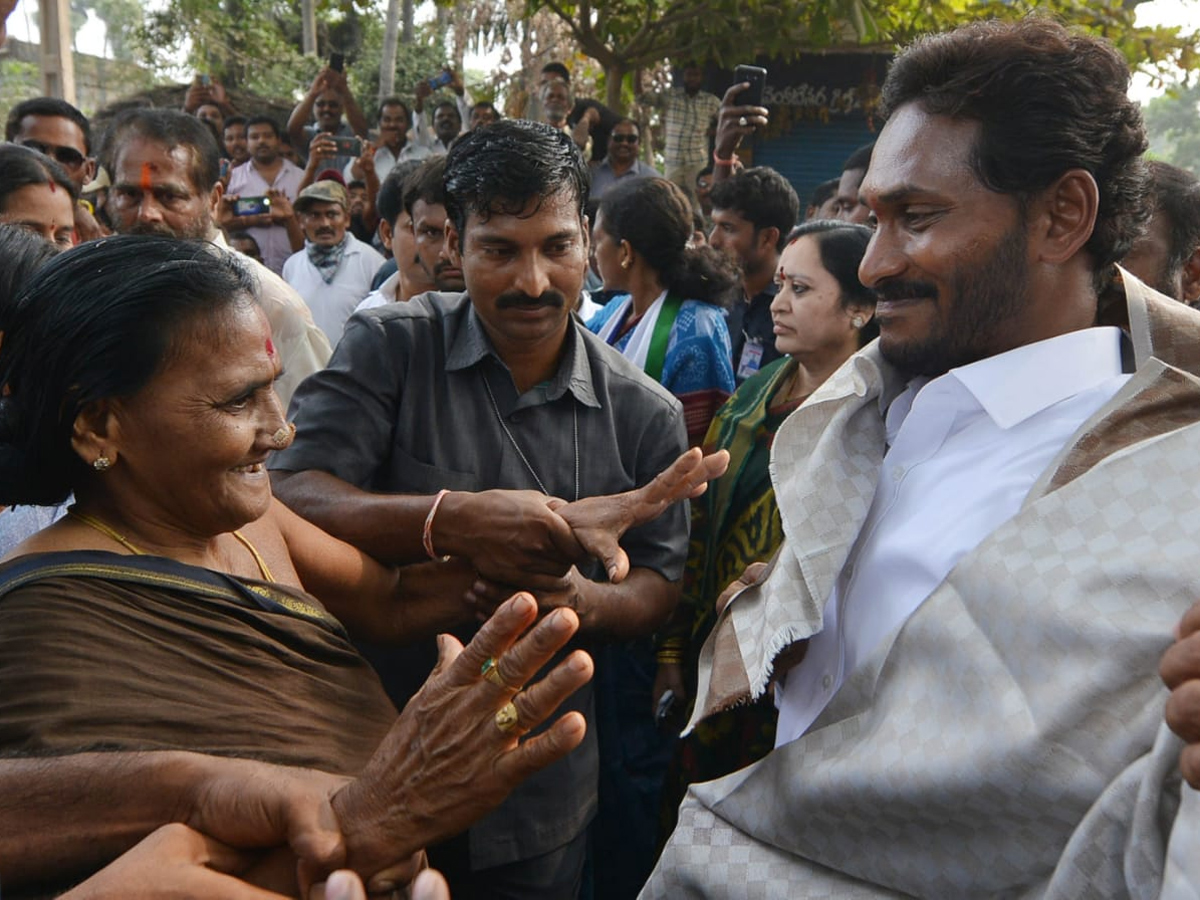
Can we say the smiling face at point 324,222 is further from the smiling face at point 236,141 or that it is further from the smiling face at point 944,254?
the smiling face at point 944,254

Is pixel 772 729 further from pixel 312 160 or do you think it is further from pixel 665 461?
pixel 312 160

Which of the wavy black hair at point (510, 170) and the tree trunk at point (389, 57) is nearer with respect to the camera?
the wavy black hair at point (510, 170)

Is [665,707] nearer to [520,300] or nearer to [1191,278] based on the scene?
[520,300]

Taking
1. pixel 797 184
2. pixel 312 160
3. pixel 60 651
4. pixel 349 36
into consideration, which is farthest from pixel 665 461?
pixel 349 36

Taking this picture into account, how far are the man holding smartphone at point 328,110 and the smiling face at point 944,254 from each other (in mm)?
8447

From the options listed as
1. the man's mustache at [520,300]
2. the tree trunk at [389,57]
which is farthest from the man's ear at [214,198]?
the tree trunk at [389,57]

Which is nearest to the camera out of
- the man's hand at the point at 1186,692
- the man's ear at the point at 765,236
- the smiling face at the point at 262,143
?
the man's hand at the point at 1186,692

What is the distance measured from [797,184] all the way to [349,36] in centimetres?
1040

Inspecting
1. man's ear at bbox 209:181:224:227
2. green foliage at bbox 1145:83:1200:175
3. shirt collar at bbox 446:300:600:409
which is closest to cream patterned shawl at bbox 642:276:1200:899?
shirt collar at bbox 446:300:600:409

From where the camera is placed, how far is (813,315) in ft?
11.2

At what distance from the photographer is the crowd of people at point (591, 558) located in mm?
1385

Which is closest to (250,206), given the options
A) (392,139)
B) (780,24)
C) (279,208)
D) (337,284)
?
(279,208)

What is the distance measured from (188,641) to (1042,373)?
4.92ft

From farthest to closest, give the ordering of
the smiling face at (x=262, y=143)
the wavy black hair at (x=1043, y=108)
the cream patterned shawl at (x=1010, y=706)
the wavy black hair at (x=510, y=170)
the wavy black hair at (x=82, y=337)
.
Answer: the smiling face at (x=262, y=143) < the wavy black hair at (x=510, y=170) < the wavy black hair at (x=1043, y=108) < the wavy black hair at (x=82, y=337) < the cream patterned shawl at (x=1010, y=706)
